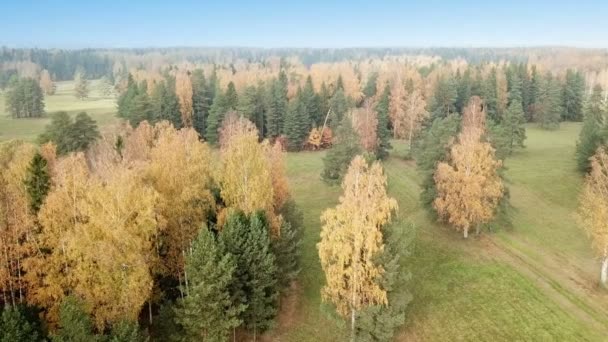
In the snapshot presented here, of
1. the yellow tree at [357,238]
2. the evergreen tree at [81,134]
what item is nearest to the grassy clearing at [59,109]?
the evergreen tree at [81,134]

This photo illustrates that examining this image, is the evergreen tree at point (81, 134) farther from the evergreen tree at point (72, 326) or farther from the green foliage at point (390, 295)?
the green foliage at point (390, 295)

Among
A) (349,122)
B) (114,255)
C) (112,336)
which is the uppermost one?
(349,122)

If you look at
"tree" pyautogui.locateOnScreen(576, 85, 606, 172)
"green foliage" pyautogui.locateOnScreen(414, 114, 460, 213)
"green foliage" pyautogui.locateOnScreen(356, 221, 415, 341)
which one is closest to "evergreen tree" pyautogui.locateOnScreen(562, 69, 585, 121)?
"tree" pyautogui.locateOnScreen(576, 85, 606, 172)

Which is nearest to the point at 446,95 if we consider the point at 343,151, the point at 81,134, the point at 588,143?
the point at 588,143

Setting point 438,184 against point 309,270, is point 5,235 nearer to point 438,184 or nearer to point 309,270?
point 309,270

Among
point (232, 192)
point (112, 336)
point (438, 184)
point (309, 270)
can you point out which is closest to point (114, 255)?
point (112, 336)

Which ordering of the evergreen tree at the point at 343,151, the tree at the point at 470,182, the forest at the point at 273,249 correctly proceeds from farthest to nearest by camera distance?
the evergreen tree at the point at 343,151, the tree at the point at 470,182, the forest at the point at 273,249
